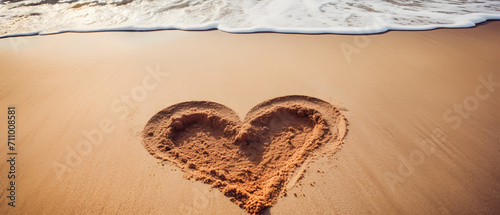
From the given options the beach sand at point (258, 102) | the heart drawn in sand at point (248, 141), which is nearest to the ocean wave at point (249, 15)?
the beach sand at point (258, 102)

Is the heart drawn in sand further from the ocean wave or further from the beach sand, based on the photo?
the ocean wave

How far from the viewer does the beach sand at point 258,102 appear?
157 centimetres

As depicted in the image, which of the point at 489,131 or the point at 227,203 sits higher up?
the point at 227,203

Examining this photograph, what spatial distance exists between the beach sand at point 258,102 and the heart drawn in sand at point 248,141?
3.4 inches

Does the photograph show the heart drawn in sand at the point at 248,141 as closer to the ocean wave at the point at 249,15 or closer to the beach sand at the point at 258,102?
the beach sand at the point at 258,102

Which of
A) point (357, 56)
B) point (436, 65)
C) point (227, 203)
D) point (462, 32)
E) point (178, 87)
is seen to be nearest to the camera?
point (227, 203)

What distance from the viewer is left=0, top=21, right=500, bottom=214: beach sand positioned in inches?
61.9

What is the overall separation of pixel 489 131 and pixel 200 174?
259 centimetres

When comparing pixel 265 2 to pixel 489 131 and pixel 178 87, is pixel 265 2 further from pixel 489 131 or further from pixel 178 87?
pixel 489 131

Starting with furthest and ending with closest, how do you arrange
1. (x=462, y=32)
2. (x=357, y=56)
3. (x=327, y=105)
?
1. (x=462, y=32)
2. (x=357, y=56)
3. (x=327, y=105)

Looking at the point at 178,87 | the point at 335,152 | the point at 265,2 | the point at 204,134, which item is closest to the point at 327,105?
the point at 335,152

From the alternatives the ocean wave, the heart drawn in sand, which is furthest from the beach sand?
the ocean wave

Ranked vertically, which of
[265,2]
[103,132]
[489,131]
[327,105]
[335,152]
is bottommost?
[489,131]

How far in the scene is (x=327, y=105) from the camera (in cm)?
231
